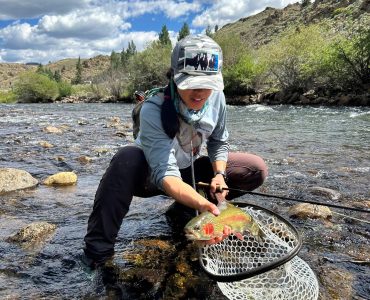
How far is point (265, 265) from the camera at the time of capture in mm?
2215

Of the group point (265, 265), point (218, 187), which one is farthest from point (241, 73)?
point (265, 265)

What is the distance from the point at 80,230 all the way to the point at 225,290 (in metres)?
2.21

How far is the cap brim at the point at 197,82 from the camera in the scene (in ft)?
9.55

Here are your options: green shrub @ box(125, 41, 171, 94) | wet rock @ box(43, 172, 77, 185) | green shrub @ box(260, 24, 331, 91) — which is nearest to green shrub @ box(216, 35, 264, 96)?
green shrub @ box(260, 24, 331, 91)

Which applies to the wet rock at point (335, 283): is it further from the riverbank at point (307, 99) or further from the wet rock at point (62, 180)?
the riverbank at point (307, 99)

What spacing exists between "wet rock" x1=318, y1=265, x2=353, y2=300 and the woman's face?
1741 millimetres

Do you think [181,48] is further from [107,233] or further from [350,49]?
[350,49]

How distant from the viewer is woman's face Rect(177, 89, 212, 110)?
121 inches

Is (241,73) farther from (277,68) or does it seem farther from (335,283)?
(335,283)

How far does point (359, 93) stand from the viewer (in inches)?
1272

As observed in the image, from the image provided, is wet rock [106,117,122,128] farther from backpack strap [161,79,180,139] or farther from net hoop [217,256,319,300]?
net hoop [217,256,319,300]

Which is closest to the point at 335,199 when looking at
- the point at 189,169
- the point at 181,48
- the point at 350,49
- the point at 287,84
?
the point at 189,169

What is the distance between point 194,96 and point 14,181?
13.5 ft

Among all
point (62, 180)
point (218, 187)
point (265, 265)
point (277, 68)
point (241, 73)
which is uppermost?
point (277, 68)
